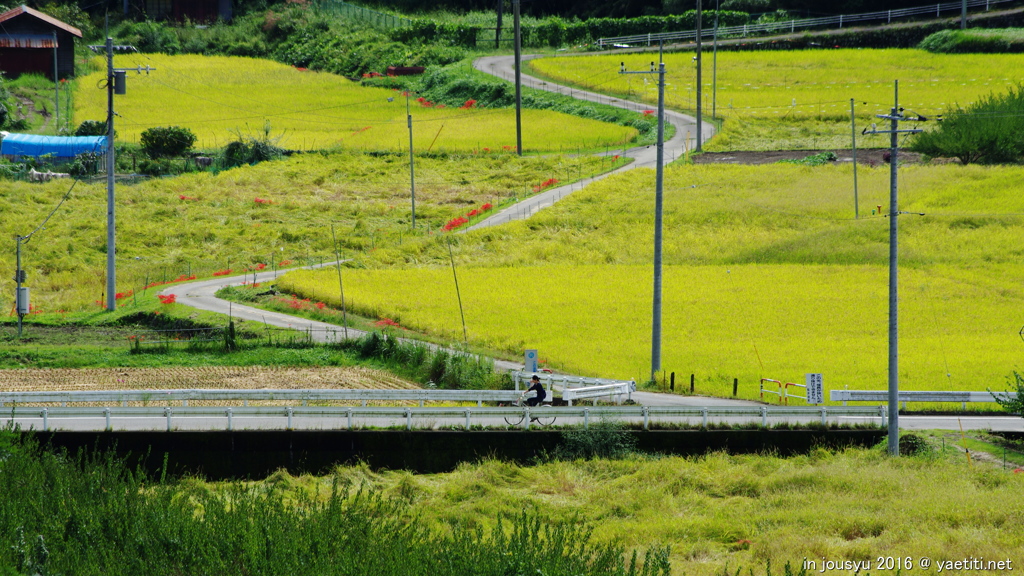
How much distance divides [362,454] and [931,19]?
101199mm

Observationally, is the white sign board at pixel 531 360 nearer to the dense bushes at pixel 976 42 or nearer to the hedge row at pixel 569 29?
the dense bushes at pixel 976 42

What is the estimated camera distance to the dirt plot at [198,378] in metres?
36.3

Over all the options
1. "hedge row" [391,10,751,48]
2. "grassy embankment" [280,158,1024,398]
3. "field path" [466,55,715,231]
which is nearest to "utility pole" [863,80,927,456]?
"grassy embankment" [280,158,1024,398]

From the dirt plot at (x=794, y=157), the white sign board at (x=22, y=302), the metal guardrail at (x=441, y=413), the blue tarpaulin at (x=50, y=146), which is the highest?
the blue tarpaulin at (x=50, y=146)

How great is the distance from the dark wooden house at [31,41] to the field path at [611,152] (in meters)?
39.2

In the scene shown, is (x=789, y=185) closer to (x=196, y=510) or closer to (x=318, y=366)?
(x=318, y=366)

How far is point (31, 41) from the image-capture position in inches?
3974

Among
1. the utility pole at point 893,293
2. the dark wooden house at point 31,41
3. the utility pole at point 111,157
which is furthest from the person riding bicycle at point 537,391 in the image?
the dark wooden house at point 31,41

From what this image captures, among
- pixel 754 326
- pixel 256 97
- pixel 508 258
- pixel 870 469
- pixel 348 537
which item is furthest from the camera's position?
pixel 256 97

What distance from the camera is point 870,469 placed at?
1047 inches

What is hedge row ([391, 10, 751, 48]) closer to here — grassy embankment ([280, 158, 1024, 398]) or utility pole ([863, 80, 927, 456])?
grassy embankment ([280, 158, 1024, 398])

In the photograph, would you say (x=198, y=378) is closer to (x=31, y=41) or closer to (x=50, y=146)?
(x=50, y=146)

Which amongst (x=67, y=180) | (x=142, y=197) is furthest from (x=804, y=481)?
(x=67, y=180)

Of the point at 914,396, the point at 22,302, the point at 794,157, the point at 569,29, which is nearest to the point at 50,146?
the point at 22,302
